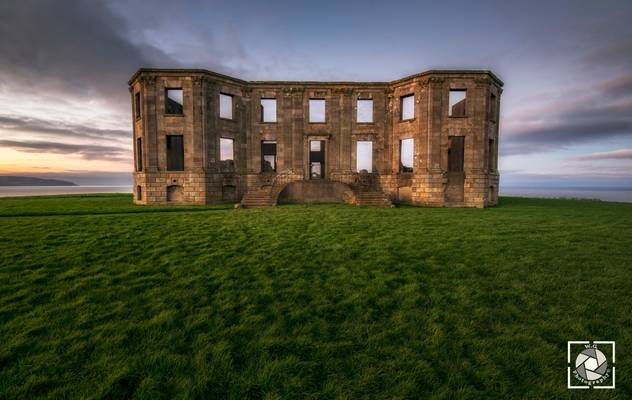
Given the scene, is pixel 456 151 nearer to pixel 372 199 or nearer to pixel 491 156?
pixel 491 156

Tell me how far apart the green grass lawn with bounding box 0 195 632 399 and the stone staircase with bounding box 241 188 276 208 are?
10923mm

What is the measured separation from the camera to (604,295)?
5328mm

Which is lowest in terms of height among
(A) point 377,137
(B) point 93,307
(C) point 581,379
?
(C) point 581,379

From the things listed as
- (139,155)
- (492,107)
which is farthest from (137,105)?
(492,107)

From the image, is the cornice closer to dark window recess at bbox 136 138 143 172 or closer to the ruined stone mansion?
the ruined stone mansion

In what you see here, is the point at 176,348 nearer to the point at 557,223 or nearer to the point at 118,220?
the point at 118,220

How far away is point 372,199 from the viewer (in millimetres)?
20984

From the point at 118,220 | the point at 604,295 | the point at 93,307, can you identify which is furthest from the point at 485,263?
the point at 118,220

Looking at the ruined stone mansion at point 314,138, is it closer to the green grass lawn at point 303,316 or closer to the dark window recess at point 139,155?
the dark window recess at point 139,155

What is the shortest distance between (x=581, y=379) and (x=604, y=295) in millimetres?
3031

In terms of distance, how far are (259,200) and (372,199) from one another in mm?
8313

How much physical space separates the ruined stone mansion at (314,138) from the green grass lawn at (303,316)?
42.9 feet

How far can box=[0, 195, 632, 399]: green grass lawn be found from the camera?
10.4 ft

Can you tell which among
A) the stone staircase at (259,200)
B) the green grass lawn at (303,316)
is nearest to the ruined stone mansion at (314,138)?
the stone staircase at (259,200)
